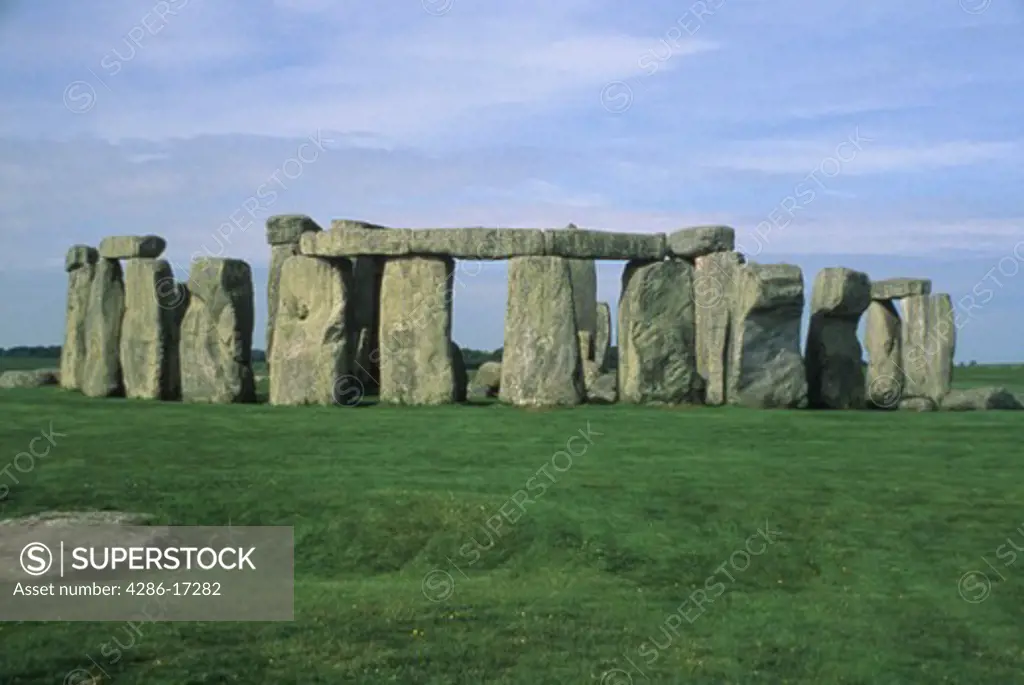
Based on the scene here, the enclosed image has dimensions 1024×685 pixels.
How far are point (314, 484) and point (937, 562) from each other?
211 inches

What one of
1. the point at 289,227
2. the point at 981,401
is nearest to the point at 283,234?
the point at 289,227

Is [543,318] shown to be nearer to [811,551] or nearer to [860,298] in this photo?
[860,298]

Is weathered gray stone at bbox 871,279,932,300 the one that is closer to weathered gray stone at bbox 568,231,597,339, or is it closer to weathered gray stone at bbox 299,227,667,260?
weathered gray stone at bbox 299,227,667,260

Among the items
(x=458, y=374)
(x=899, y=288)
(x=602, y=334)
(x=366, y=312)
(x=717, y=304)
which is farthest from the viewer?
(x=602, y=334)

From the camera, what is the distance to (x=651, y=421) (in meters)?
17.2

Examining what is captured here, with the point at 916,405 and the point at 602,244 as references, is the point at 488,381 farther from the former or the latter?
the point at 916,405

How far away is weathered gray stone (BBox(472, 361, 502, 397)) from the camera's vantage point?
2408cm

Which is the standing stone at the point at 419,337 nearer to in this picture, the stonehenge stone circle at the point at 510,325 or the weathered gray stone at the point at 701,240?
the stonehenge stone circle at the point at 510,325

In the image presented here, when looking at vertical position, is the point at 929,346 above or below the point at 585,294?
below

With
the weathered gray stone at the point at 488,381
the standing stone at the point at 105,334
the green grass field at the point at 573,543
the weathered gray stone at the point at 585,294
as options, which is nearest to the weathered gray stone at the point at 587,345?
the weathered gray stone at the point at 585,294

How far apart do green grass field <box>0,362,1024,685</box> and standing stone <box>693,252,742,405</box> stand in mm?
2899

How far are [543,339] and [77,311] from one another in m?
8.59

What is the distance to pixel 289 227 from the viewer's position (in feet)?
79.2

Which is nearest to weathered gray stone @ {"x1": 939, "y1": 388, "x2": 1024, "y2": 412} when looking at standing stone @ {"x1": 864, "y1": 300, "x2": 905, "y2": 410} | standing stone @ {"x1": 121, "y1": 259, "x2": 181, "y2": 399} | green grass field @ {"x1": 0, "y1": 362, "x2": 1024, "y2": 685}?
standing stone @ {"x1": 864, "y1": 300, "x2": 905, "y2": 410}
